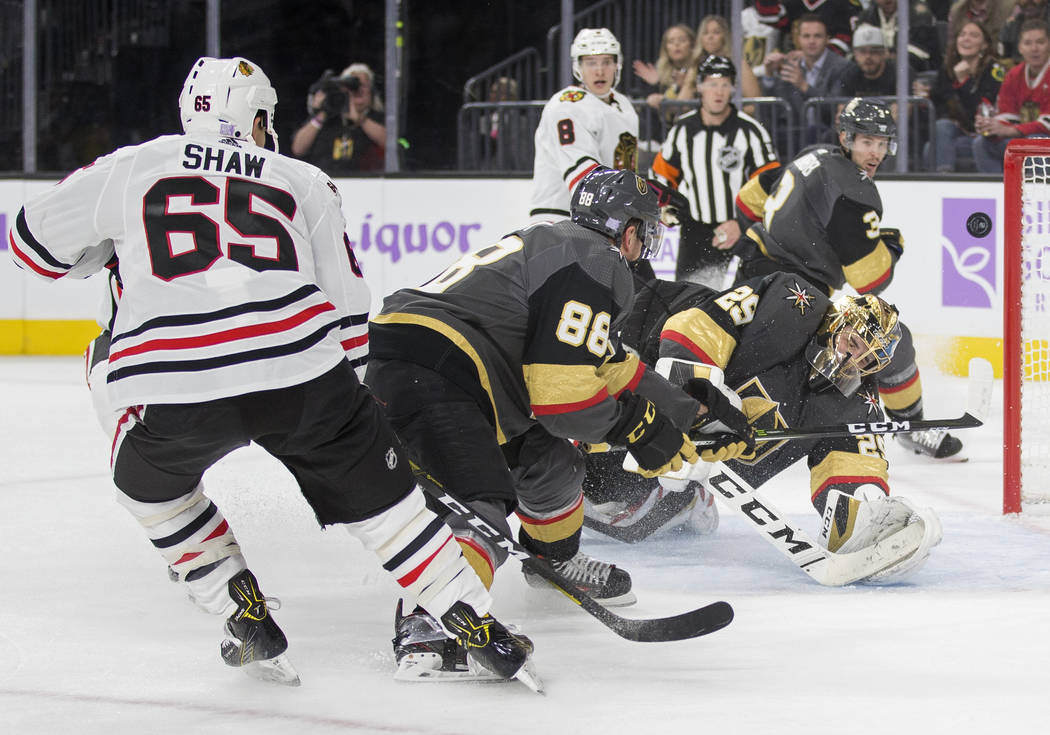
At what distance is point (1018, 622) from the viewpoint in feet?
8.25

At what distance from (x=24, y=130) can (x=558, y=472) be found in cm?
478

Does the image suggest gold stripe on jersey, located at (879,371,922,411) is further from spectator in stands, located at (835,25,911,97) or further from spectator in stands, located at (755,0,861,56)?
spectator in stands, located at (755,0,861,56)

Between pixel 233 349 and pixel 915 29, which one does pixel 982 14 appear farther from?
pixel 233 349

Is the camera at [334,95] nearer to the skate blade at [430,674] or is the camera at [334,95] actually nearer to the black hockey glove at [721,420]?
the black hockey glove at [721,420]

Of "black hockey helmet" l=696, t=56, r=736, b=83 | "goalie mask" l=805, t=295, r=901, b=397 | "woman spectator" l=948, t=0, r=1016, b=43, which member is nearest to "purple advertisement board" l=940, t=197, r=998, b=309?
"woman spectator" l=948, t=0, r=1016, b=43

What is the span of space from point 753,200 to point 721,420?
173 cm

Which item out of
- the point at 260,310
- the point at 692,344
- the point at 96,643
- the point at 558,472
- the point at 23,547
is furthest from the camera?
the point at 23,547

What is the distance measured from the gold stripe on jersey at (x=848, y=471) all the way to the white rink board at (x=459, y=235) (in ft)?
9.10

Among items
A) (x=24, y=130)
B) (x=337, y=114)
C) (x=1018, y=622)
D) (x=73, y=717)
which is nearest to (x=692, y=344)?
(x=1018, y=622)

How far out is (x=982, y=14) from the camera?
5.99 meters

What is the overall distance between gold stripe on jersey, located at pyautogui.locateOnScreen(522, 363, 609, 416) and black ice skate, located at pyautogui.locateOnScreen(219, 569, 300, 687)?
536 mm

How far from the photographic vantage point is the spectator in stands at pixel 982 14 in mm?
5949

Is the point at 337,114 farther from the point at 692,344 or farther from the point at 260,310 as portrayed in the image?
the point at 260,310

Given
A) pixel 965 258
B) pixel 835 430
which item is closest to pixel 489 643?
pixel 835 430
